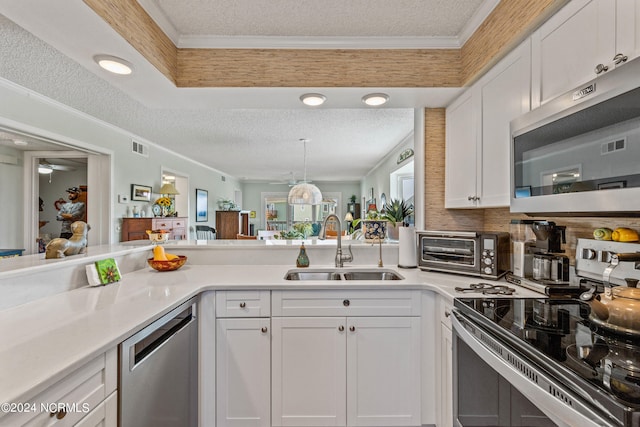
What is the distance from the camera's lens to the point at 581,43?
3.67 ft

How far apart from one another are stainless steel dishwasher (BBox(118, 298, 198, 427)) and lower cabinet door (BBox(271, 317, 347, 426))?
44 cm

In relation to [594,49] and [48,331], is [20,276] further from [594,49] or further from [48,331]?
[594,49]

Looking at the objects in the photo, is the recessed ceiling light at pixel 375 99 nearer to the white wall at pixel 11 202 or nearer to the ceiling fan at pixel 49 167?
the white wall at pixel 11 202

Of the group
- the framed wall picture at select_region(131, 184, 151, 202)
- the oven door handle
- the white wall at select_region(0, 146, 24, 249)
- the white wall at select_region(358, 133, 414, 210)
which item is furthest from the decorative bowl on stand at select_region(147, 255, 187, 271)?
the white wall at select_region(0, 146, 24, 249)

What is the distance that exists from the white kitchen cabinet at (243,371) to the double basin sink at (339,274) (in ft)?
1.63

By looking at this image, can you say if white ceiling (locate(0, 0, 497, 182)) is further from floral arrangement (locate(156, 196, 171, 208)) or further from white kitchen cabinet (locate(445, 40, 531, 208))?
floral arrangement (locate(156, 196, 171, 208))

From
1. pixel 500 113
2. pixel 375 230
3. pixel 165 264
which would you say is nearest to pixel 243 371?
pixel 165 264

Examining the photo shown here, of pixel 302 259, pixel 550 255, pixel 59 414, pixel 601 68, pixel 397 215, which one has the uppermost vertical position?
pixel 601 68

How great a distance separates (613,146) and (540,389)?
0.73m

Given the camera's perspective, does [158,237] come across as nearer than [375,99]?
No

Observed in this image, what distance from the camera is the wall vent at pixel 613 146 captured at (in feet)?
2.78

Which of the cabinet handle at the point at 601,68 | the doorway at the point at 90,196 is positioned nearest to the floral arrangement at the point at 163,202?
the doorway at the point at 90,196

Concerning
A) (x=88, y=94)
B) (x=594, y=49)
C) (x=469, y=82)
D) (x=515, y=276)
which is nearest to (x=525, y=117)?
(x=594, y=49)

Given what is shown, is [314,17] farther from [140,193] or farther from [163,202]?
[163,202]
